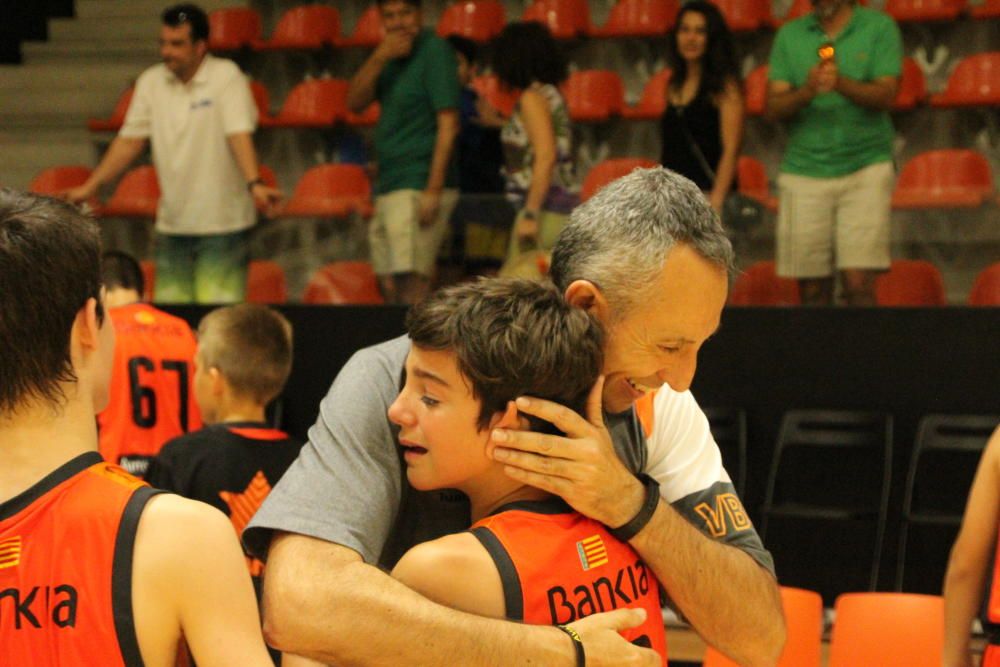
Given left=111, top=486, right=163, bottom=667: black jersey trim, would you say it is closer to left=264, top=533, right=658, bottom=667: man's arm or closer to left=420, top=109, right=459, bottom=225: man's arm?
left=264, top=533, right=658, bottom=667: man's arm

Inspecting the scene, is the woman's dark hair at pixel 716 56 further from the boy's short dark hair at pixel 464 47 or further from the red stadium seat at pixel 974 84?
the red stadium seat at pixel 974 84

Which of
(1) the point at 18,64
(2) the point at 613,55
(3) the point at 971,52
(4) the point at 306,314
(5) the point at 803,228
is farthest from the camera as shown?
(1) the point at 18,64

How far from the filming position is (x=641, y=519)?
6.25 ft

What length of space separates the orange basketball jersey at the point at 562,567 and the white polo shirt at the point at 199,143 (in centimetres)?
525

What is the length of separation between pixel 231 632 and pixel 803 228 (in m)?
4.79

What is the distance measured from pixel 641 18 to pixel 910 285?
3761mm

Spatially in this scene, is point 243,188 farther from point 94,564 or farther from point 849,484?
point 94,564

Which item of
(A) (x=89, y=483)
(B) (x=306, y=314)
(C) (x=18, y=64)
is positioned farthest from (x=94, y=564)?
(C) (x=18, y=64)

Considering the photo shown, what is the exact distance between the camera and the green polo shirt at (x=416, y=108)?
6648 millimetres

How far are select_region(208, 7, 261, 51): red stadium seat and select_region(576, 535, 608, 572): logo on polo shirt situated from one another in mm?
8607

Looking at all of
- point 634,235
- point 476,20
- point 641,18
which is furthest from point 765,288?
point 634,235

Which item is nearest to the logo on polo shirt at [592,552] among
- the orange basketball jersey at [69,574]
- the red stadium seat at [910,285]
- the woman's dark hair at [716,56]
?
the orange basketball jersey at [69,574]

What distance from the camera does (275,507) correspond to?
6.14 ft

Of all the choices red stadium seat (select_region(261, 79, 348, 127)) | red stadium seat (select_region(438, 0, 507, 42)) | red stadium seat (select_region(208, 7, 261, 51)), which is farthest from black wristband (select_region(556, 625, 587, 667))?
red stadium seat (select_region(208, 7, 261, 51))
